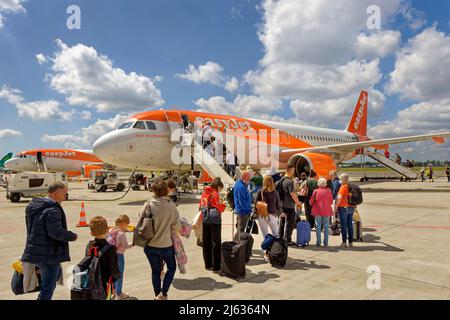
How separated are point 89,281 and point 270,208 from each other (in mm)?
3671

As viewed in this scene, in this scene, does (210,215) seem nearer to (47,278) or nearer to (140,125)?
(47,278)

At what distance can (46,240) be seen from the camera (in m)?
3.36

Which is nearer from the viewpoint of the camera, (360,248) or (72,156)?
(360,248)

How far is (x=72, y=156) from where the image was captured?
42.1 m

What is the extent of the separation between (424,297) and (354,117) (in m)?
35.4

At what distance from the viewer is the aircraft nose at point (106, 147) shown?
14.1m

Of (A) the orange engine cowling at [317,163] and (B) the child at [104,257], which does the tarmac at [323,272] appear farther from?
(A) the orange engine cowling at [317,163]

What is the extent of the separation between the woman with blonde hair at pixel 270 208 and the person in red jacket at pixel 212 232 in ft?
3.56

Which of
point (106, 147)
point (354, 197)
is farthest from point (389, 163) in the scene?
point (106, 147)

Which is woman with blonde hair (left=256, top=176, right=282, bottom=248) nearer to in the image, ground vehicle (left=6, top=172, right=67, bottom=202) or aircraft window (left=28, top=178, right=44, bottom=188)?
ground vehicle (left=6, top=172, right=67, bottom=202)

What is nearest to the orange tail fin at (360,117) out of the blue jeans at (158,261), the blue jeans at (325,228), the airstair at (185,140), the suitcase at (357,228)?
the airstair at (185,140)
